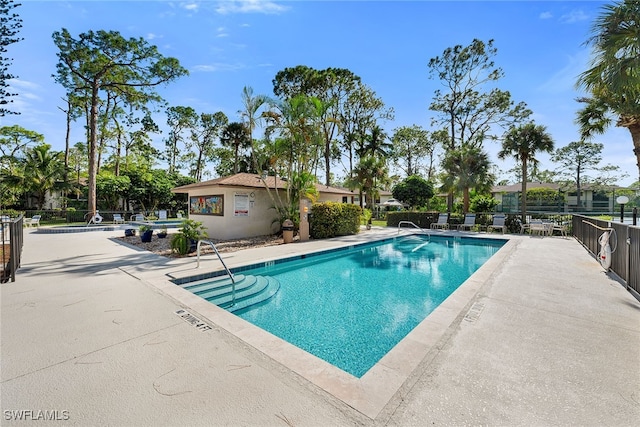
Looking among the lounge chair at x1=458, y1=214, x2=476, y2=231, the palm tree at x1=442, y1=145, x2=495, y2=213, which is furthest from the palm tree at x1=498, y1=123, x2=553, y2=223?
the lounge chair at x1=458, y1=214, x2=476, y2=231

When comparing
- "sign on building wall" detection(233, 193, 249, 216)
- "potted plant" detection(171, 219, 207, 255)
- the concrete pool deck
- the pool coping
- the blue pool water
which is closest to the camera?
the concrete pool deck

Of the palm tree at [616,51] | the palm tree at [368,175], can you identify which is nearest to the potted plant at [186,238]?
the palm tree at [616,51]

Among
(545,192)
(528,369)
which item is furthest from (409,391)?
(545,192)

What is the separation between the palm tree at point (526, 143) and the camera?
57.4ft

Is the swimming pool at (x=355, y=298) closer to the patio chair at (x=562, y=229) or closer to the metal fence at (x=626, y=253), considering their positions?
the metal fence at (x=626, y=253)

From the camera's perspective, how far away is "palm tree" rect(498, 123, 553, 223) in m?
17.5

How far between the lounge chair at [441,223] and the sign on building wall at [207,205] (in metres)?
14.1

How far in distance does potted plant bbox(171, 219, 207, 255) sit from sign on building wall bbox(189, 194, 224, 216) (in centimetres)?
403

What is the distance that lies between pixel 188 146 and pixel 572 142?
2316 inches

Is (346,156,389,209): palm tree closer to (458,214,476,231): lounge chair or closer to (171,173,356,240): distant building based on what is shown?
(458,214,476,231): lounge chair

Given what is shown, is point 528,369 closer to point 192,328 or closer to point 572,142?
point 192,328

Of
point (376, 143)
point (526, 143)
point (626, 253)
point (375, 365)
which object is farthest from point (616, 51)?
point (376, 143)

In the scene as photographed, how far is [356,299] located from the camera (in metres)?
6.07

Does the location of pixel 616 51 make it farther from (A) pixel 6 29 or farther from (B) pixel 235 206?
(A) pixel 6 29
